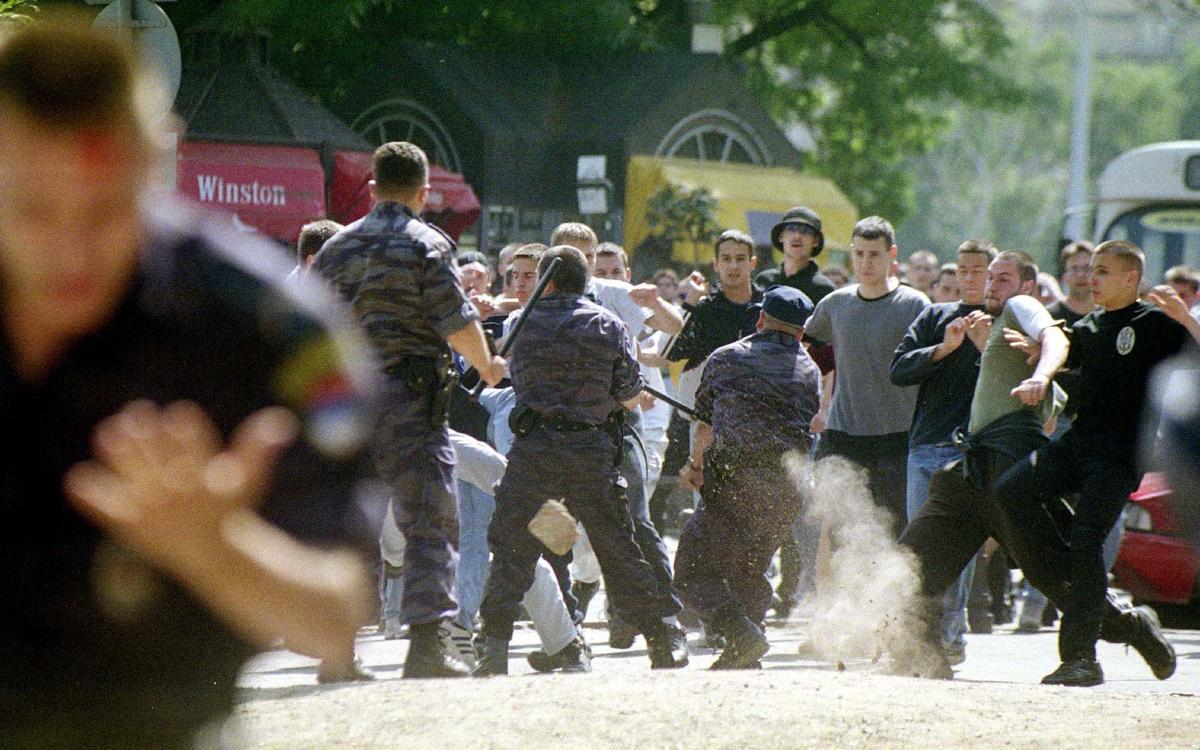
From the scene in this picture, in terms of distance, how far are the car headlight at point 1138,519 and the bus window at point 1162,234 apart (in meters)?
7.58

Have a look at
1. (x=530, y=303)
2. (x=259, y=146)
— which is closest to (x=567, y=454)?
(x=530, y=303)

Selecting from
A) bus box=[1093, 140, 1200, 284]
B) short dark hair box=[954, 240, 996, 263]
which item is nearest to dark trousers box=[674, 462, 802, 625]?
short dark hair box=[954, 240, 996, 263]

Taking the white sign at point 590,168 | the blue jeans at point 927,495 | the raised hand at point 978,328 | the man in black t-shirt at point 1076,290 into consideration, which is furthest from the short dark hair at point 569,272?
the white sign at point 590,168

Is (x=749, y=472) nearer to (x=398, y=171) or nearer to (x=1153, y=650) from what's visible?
(x=1153, y=650)

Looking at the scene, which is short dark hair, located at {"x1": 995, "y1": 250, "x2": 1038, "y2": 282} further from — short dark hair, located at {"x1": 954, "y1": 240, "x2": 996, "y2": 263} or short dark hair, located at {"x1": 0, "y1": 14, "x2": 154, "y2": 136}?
short dark hair, located at {"x1": 0, "y1": 14, "x2": 154, "y2": 136}

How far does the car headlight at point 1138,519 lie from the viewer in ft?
37.1

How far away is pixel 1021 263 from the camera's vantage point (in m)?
9.72

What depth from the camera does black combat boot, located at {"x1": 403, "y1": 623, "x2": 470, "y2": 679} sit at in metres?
7.10

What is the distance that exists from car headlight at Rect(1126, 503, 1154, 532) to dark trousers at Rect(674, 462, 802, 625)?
131 inches

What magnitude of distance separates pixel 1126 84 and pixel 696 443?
81339 millimetres

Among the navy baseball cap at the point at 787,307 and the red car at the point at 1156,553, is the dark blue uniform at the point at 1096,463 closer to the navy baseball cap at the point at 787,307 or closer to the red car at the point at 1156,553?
the navy baseball cap at the point at 787,307

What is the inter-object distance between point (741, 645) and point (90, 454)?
6431mm

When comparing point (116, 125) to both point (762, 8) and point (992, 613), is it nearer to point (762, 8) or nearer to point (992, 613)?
point (992, 613)

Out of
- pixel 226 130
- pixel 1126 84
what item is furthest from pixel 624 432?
pixel 1126 84
